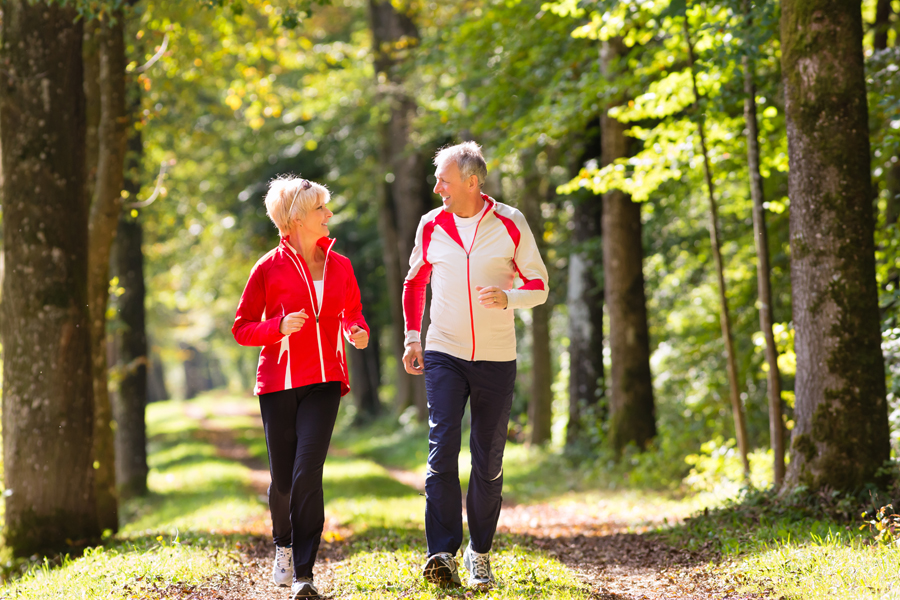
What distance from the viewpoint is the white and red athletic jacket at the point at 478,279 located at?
4547 millimetres

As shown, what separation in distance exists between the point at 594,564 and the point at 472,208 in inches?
114

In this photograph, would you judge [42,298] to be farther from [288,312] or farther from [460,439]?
[460,439]

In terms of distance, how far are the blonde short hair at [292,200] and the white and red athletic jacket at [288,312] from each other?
13 centimetres

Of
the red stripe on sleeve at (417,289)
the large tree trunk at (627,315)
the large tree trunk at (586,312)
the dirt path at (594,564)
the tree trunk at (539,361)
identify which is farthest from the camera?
the tree trunk at (539,361)

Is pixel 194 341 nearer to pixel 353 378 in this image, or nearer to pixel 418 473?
pixel 353 378

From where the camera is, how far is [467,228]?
464 centimetres

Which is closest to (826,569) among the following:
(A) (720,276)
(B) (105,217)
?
(A) (720,276)

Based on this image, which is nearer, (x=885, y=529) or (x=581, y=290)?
(x=885, y=529)

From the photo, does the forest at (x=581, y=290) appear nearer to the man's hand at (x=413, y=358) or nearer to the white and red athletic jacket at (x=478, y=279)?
the man's hand at (x=413, y=358)

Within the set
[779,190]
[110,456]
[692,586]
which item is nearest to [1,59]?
[110,456]

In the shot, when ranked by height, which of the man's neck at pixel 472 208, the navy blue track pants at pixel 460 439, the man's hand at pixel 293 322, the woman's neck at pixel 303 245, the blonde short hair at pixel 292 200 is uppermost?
the blonde short hair at pixel 292 200

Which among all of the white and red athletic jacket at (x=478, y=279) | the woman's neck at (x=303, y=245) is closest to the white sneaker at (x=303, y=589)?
the white and red athletic jacket at (x=478, y=279)

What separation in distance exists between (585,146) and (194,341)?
39.5 m

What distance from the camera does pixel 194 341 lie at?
160 feet
